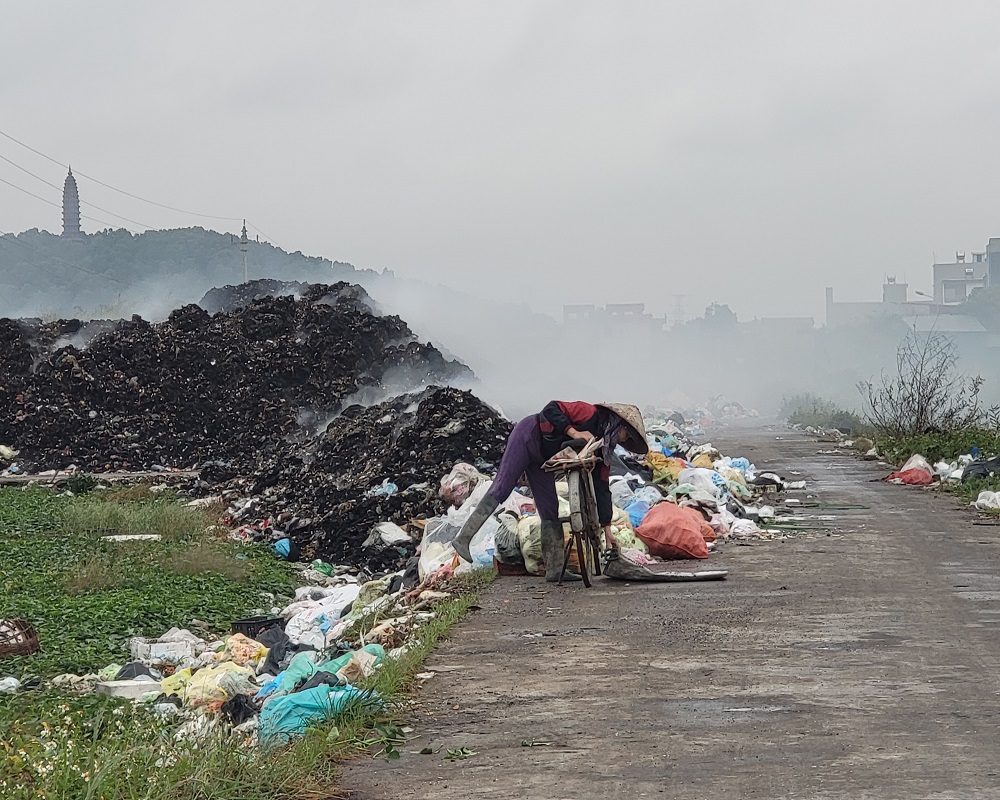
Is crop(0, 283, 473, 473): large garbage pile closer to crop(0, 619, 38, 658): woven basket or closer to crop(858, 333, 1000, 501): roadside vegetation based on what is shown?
crop(858, 333, 1000, 501): roadside vegetation

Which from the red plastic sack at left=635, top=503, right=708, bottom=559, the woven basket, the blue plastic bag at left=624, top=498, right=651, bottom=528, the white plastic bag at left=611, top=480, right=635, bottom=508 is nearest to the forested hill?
the white plastic bag at left=611, top=480, right=635, bottom=508

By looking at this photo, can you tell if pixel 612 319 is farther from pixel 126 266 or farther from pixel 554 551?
pixel 554 551

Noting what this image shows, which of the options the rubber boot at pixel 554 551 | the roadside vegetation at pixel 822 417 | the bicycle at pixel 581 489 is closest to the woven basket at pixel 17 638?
the rubber boot at pixel 554 551

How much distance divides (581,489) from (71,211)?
85.0 m

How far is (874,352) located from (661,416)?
44.5 metres

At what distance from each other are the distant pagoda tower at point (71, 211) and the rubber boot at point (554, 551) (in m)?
81.8

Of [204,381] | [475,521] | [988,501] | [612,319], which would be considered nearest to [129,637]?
[475,521]

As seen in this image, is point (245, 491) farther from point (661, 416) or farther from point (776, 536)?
point (661, 416)

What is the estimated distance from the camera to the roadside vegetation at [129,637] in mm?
4504

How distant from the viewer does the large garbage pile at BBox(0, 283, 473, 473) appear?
25.1 meters

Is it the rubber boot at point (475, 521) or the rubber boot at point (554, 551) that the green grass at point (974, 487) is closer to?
the rubber boot at point (554, 551)

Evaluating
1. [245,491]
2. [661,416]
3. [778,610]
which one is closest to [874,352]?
[661,416]

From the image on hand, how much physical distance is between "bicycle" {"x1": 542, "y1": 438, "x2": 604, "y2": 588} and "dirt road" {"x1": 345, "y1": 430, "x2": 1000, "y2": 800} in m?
0.36

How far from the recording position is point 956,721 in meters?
5.46
